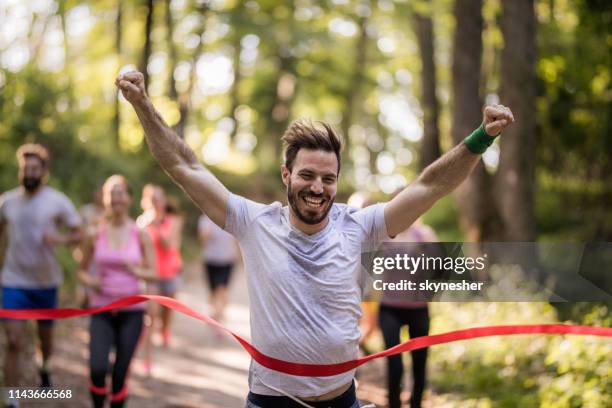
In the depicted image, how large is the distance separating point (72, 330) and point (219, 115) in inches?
905

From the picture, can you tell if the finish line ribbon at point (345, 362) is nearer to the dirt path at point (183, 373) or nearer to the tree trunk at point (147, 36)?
the dirt path at point (183, 373)

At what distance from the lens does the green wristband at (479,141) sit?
3.19 meters

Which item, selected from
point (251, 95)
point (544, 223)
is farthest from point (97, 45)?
point (544, 223)

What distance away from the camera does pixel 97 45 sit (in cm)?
2695

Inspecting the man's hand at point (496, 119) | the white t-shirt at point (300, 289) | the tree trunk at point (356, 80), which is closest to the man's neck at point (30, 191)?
the white t-shirt at point (300, 289)

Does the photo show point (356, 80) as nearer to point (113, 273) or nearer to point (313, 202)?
point (113, 273)

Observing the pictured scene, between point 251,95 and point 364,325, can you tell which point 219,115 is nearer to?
point 251,95

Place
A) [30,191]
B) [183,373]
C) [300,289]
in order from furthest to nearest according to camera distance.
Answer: [183,373]
[30,191]
[300,289]

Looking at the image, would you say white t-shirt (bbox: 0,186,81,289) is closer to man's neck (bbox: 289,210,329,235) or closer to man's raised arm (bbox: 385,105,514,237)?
man's neck (bbox: 289,210,329,235)

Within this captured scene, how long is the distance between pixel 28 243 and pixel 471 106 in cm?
849

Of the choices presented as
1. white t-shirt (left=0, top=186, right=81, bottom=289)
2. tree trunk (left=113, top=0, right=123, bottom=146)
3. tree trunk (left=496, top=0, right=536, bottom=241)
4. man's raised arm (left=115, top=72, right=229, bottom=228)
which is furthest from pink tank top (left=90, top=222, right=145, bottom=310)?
tree trunk (left=113, top=0, right=123, bottom=146)

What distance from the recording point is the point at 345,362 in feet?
11.1

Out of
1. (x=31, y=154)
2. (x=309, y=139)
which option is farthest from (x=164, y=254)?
(x=309, y=139)

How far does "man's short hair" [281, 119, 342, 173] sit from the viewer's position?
3.30 meters
